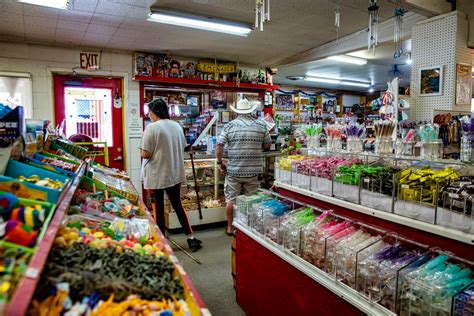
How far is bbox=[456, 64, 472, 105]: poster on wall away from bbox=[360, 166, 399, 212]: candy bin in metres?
2.32

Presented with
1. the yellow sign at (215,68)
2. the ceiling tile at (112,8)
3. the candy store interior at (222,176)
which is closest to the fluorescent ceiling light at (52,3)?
the candy store interior at (222,176)

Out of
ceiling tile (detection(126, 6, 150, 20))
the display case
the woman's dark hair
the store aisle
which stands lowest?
the store aisle

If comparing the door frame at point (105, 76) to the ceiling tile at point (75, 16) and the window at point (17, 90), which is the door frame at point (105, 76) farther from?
the ceiling tile at point (75, 16)

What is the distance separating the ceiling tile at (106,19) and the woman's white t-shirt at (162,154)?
1411 mm

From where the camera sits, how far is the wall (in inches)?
198

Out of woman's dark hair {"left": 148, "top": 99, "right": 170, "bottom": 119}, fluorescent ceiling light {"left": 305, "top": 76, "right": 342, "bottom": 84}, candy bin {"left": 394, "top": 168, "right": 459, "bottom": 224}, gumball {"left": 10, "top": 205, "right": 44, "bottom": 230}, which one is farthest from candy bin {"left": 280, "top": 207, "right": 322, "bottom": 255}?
fluorescent ceiling light {"left": 305, "top": 76, "right": 342, "bottom": 84}

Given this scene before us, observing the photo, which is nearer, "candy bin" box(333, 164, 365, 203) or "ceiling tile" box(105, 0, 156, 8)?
"candy bin" box(333, 164, 365, 203)

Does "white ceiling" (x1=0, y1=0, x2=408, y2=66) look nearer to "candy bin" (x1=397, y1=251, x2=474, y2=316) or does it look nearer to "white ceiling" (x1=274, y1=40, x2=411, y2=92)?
"white ceiling" (x1=274, y1=40, x2=411, y2=92)

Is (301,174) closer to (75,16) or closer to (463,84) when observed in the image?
(463,84)

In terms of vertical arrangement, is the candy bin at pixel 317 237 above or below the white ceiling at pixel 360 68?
below

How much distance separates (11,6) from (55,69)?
5.42 feet

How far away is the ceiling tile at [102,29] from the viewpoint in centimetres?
440

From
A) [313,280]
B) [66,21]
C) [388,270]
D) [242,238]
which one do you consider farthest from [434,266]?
[66,21]

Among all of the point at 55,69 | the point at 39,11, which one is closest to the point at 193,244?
the point at 39,11
